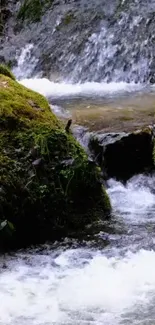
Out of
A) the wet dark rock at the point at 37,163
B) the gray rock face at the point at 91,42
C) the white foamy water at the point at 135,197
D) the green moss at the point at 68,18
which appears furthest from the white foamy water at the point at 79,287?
the green moss at the point at 68,18

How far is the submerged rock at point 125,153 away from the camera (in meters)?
6.05

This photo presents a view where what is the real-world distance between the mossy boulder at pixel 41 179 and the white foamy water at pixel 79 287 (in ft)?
0.94

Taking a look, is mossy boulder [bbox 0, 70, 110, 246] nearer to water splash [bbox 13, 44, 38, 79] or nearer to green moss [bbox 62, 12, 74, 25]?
water splash [bbox 13, 44, 38, 79]

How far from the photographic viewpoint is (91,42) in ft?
40.4

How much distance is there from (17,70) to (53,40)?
110cm

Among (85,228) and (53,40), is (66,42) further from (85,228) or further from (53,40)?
(85,228)

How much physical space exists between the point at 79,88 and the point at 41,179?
628cm

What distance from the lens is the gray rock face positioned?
11.6 metres

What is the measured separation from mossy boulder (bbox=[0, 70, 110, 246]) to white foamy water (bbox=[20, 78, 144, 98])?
4.75 m

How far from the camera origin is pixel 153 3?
13.0 meters

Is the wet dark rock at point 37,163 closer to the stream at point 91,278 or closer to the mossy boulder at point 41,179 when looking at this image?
the mossy boulder at point 41,179

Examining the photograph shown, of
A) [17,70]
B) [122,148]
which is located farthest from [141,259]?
[17,70]

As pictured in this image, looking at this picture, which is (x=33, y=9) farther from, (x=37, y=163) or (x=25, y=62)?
(x=37, y=163)

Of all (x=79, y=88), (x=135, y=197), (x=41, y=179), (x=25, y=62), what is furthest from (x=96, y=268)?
(x=25, y=62)
